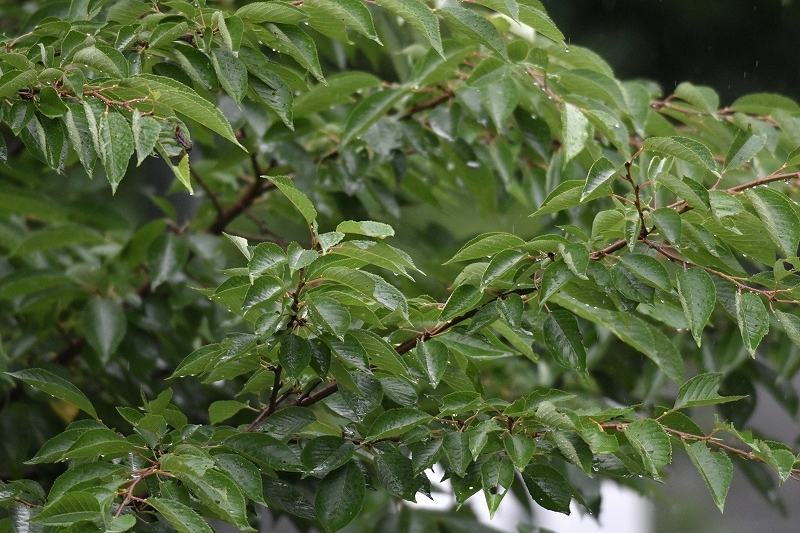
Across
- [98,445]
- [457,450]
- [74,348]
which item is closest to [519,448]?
[457,450]

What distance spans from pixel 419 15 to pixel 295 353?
0.38m

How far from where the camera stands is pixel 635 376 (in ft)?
6.17

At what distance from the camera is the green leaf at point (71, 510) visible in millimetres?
738

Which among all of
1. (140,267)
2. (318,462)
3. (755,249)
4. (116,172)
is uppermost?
(116,172)

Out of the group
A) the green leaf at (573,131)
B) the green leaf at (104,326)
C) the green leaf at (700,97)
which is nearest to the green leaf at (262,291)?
Result: the green leaf at (573,131)

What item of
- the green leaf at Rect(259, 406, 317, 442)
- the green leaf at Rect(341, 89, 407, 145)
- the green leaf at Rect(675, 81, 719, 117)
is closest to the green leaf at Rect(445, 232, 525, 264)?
the green leaf at Rect(259, 406, 317, 442)

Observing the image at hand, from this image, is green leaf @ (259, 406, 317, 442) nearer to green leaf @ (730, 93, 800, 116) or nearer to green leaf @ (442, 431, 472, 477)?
green leaf @ (442, 431, 472, 477)

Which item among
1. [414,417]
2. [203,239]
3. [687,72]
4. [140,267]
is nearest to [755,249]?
[414,417]

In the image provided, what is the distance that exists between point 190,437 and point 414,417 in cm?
22

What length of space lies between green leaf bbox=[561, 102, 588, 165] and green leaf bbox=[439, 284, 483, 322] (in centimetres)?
28

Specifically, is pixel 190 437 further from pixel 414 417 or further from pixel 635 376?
pixel 635 376

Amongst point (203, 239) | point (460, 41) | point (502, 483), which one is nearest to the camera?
point (502, 483)

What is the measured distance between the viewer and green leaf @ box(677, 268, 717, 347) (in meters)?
0.85

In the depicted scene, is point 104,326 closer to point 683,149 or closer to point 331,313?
point 331,313
